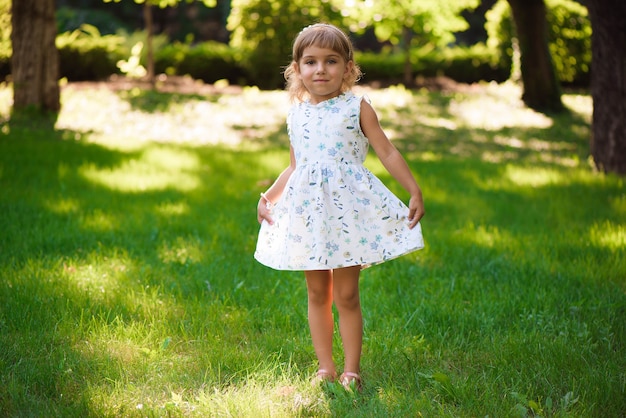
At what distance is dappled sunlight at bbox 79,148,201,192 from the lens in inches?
267

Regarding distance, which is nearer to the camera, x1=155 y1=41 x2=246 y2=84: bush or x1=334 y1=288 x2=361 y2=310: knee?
x1=334 y1=288 x2=361 y2=310: knee

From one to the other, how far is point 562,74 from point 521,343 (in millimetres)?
17268

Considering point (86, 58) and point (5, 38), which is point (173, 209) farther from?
point (86, 58)

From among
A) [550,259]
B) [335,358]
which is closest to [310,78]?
[335,358]

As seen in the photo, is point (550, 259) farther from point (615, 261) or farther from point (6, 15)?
point (6, 15)

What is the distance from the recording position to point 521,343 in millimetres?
3209

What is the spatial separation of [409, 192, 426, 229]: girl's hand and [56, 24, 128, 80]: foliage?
15655 millimetres

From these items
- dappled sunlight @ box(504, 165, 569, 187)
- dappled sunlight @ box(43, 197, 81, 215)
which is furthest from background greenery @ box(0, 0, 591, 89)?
dappled sunlight @ box(43, 197, 81, 215)

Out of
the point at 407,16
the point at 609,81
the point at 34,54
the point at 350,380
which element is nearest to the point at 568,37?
the point at 407,16

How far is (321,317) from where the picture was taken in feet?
9.64

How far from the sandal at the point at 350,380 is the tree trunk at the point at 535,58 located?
13.1 m

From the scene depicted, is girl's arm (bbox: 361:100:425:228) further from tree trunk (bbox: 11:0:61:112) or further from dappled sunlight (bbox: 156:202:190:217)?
tree trunk (bbox: 11:0:61:112)

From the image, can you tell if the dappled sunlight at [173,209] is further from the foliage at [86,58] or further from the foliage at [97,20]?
the foliage at [97,20]

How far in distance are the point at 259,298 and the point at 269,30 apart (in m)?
14.3
